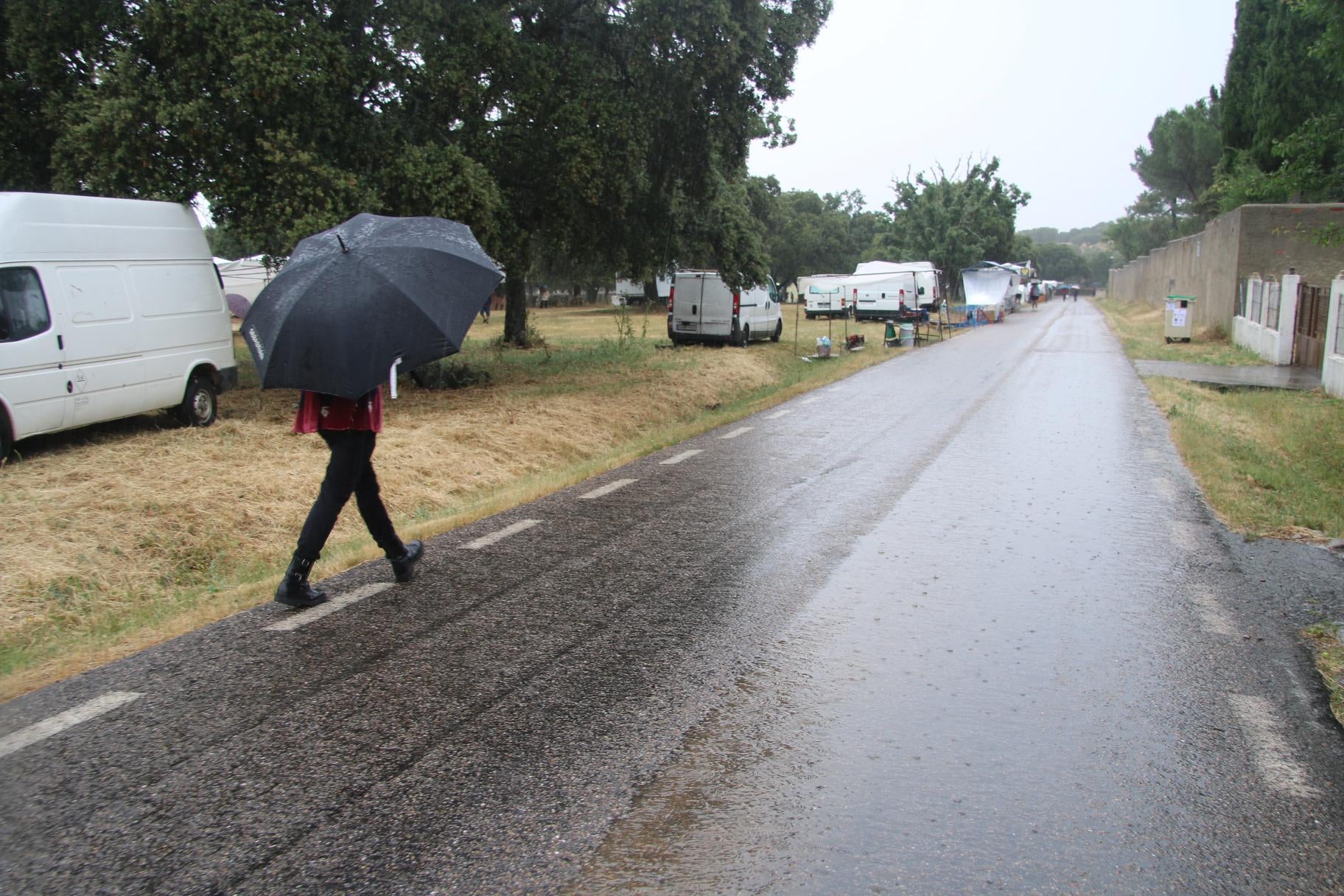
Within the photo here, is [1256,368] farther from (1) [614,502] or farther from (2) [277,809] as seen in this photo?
(2) [277,809]

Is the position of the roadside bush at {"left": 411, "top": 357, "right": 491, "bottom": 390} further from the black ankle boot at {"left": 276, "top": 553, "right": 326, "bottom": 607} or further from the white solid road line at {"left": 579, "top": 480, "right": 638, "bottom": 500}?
the black ankle boot at {"left": 276, "top": 553, "right": 326, "bottom": 607}

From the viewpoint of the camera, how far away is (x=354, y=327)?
533 centimetres

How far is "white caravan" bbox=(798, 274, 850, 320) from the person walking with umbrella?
39174mm

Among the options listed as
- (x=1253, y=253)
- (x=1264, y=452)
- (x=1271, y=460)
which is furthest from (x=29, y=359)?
(x=1253, y=253)

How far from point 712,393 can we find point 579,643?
13.9 m

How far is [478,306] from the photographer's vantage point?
580 cm

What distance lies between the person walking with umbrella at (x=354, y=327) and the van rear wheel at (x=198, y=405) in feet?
24.0

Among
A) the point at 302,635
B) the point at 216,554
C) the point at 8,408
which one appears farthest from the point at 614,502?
the point at 8,408

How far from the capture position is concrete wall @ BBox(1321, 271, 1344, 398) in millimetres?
16156

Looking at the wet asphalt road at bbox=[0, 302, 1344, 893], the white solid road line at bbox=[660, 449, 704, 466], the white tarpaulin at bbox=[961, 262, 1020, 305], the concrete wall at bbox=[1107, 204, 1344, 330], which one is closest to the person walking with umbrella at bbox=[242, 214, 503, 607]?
the wet asphalt road at bbox=[0, 302, 1344, 893]

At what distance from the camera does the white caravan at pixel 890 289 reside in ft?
145

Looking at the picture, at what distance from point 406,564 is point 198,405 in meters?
7.59

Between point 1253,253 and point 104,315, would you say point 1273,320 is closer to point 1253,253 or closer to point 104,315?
point 1253,253

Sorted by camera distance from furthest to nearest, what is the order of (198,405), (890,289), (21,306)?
(890,289)
(198,405)
(21,306)
